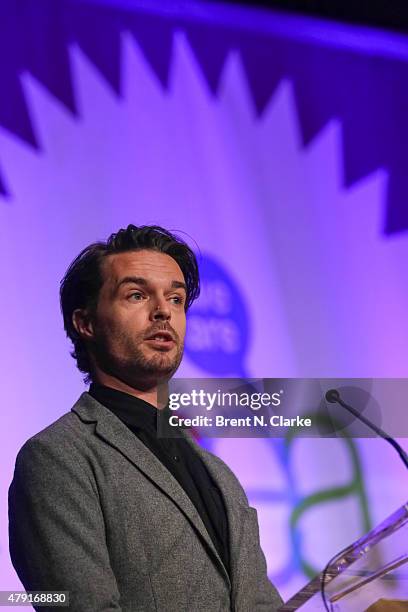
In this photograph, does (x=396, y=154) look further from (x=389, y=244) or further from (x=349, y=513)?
(x=349, y=513)

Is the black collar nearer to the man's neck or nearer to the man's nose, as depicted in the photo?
the man's neck

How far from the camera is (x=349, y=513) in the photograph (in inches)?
107

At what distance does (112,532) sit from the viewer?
1.65 m

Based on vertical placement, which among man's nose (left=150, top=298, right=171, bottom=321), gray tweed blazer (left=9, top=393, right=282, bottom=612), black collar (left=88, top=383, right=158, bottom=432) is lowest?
gray tweed blazer (left=9, top=393, right=282, bottom=612)

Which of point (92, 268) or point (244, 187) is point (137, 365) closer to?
point (92, 268)

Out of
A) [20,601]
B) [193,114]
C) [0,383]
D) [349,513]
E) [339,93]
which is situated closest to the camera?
[20,601]

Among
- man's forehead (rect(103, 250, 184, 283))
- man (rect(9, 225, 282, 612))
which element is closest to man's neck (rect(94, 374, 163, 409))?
man (rect(9, 225, 282, 612))

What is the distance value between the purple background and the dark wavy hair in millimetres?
233

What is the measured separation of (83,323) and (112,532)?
70cm

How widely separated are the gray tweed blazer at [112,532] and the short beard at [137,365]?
0.19m

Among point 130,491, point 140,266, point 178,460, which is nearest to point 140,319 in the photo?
point 140,266

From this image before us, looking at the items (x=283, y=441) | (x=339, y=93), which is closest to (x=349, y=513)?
(x=283, y=441)

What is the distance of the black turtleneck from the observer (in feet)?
6.03

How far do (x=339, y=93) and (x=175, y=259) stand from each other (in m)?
1.19
